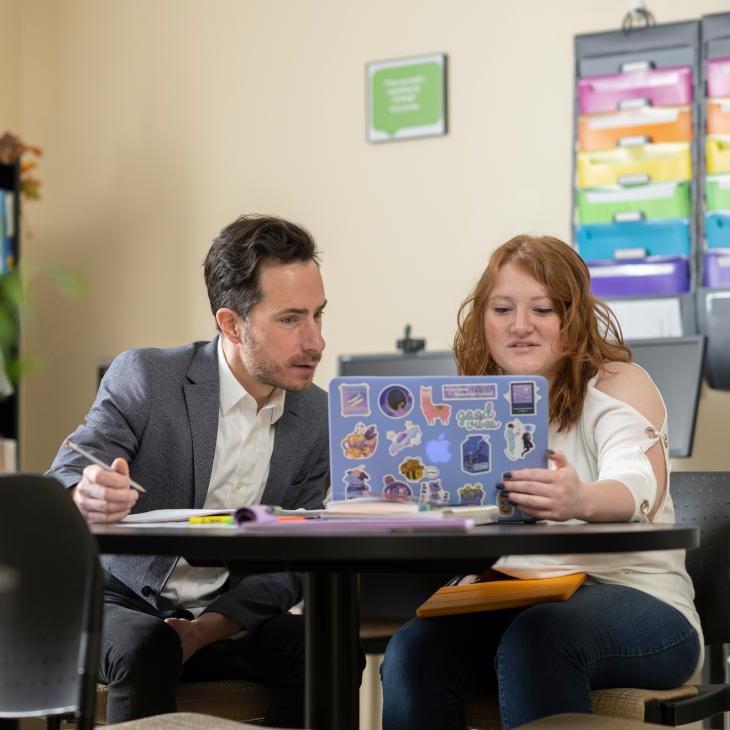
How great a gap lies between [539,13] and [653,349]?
1.29 m

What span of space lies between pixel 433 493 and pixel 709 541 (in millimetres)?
690

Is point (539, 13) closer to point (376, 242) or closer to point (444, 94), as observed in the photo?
point (444, 94)

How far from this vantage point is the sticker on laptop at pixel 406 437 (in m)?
1.52

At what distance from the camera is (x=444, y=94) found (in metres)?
3.99

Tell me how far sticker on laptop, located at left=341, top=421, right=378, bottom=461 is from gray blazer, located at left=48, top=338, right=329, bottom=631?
22.0 inches

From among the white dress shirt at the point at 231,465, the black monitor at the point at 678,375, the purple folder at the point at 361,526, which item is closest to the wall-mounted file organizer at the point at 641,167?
the black monitor at the point at 678,375

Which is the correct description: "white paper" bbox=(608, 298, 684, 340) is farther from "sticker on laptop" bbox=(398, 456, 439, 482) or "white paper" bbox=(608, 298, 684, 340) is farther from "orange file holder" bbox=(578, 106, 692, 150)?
"sticker on laptop" bbox=(398, 456, 439, 482)

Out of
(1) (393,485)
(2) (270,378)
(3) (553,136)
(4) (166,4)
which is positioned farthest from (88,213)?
(1) (393,485)

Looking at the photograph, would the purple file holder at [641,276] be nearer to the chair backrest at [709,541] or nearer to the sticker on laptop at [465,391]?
the chair backrest at [709,541]

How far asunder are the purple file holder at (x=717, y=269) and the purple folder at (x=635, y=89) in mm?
459

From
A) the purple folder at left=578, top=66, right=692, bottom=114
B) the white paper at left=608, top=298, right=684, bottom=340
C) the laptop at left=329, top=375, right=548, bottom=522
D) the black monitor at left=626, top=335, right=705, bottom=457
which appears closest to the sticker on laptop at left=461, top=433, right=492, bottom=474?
the laptop at left=329, top=375, right=548, bottom=522

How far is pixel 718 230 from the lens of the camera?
344 cm

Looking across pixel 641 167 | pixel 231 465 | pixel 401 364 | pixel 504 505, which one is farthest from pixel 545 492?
pixel 641 167

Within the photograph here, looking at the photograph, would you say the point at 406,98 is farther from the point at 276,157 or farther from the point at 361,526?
the point at 361,526
